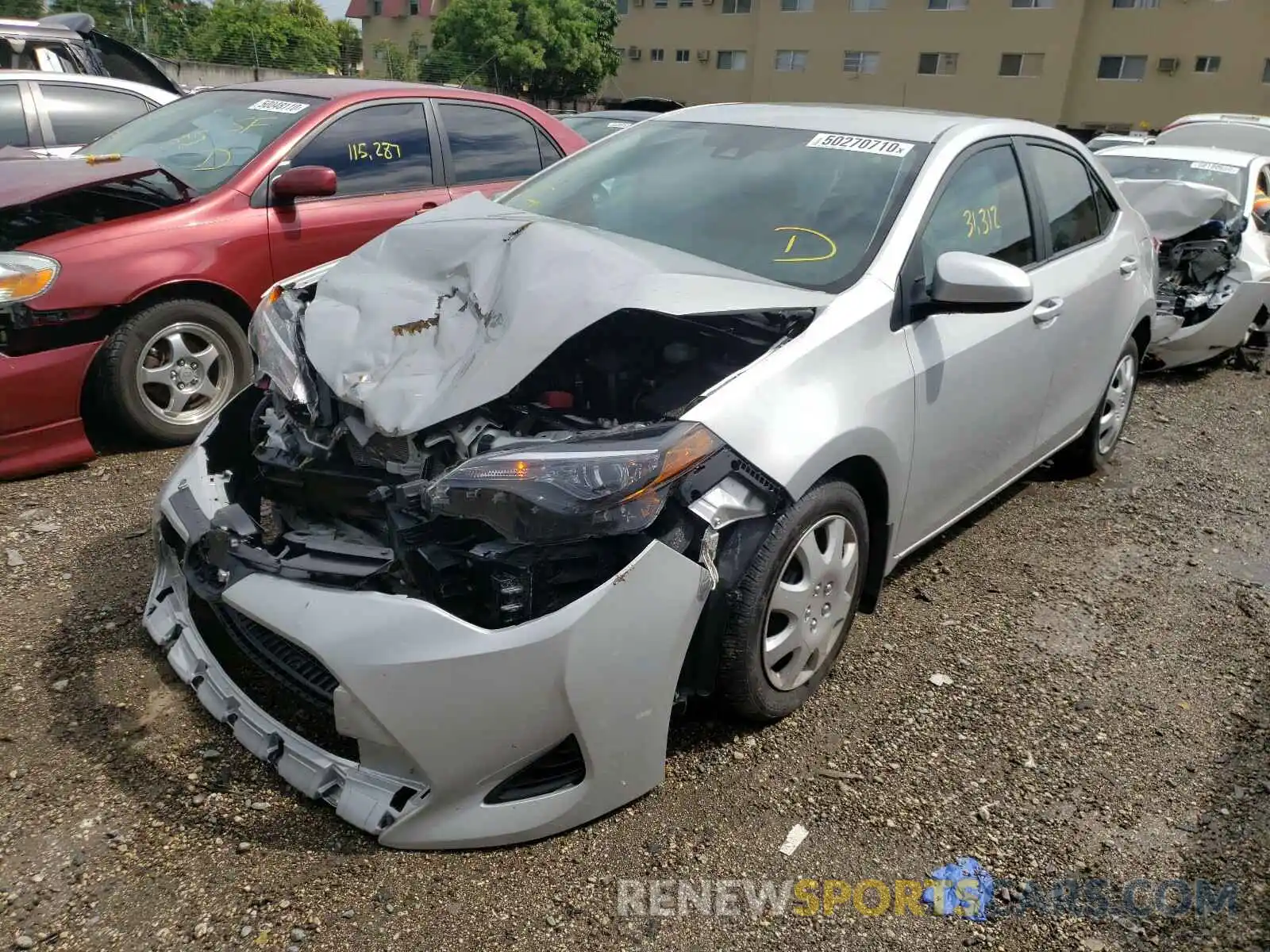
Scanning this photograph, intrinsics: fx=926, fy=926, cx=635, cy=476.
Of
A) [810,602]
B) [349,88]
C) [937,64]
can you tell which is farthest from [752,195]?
[937,64]

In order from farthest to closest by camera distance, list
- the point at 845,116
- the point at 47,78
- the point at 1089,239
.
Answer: the point at 47,78 → the point at 1089,239 → the point at 845,116

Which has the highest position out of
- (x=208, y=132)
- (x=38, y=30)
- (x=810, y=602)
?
(x=38, y=30)

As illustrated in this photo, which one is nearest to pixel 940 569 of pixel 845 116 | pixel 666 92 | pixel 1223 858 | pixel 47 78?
pixel 1223 858

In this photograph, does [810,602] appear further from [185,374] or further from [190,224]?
[190,224]

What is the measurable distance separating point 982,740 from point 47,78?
6.86 metres

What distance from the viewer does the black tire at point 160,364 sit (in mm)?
3936

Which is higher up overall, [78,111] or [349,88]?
[349,88]

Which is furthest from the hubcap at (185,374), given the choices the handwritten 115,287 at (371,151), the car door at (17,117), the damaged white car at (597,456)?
the car door at (17,117)

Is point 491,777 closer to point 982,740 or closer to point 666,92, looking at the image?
point 982,740

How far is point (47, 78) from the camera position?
6113 millimetres

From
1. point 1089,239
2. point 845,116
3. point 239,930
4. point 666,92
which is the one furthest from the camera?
point 666,92

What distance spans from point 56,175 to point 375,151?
5.03 ft

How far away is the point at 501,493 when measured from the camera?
208 centimetres

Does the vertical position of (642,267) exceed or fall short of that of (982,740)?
it exceeds it
